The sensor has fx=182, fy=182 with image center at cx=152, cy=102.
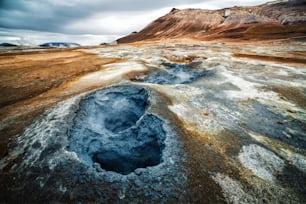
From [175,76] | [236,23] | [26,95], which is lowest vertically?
[175,76]

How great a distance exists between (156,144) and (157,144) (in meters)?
0.06

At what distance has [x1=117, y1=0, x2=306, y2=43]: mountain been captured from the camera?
5347 cm

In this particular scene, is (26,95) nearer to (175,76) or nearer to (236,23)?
(175,76)

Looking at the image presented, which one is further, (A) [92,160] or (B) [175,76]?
(B) [175,76]

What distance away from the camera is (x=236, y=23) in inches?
2640

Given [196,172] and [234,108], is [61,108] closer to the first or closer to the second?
[196,172]

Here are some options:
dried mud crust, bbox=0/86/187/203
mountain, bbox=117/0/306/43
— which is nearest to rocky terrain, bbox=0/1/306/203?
dried mud crust, bbox=0/86/187/203

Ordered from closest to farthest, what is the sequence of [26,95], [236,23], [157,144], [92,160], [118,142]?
[92,160], [157,144], [118,142], [26,95], [236,23]

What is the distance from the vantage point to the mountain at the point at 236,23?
175ft

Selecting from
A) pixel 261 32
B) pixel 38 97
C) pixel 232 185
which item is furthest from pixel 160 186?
pixel 261 32

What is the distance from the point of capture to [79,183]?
16.0 feet

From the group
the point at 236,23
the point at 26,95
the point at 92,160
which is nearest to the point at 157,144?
the point at 92,160

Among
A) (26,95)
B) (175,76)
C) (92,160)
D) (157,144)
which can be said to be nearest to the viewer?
(92,160)

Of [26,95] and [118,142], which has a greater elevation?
[26,95]
